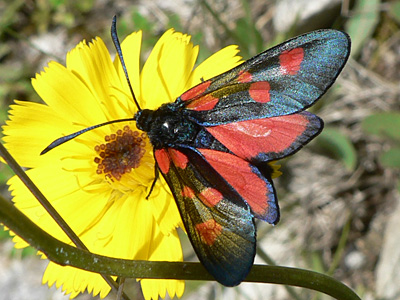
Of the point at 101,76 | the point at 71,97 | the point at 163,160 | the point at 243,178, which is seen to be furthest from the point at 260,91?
the point at 71,97

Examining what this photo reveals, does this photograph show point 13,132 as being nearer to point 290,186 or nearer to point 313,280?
point 313,280

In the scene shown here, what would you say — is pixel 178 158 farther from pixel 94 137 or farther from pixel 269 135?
pixel 94 137

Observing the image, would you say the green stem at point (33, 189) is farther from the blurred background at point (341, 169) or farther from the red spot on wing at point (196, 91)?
the blurred background at point (341, 169)

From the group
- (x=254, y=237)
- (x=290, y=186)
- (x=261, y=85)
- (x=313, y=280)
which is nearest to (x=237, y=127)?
(x=261, y=85)

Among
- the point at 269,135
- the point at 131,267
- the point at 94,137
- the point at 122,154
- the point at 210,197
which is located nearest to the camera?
the point at 131,267

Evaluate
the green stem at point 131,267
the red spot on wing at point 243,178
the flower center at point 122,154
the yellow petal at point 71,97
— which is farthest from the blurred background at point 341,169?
the green stem at point 131,267

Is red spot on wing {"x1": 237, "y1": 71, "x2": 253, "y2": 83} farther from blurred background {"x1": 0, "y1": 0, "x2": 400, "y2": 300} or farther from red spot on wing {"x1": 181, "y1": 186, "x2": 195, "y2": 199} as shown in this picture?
blurred background {"x1": 0, "y1": 0, "x2": 400, "y2": 300}

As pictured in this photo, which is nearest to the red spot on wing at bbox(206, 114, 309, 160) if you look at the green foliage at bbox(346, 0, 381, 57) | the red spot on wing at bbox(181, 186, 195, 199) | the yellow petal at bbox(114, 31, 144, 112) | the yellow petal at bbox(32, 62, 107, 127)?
the red spot on wing at bbox(181, 186, 195, 199)
